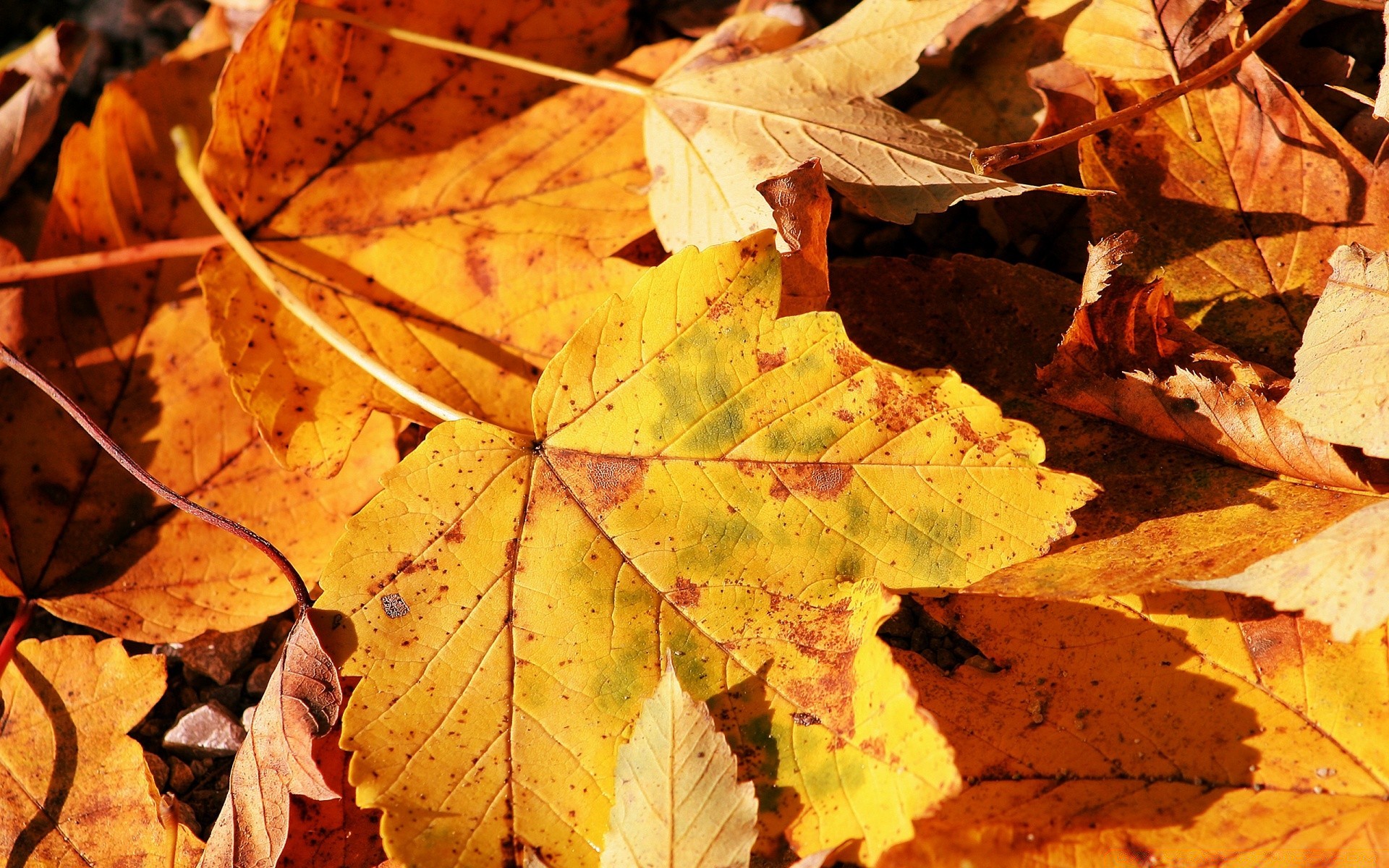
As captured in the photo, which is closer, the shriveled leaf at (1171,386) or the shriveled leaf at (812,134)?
the shriveled leaf at (1171,386)

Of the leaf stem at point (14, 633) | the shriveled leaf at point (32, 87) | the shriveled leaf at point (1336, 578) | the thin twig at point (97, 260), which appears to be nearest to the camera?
the shriveled leaf at point (1336, 578)

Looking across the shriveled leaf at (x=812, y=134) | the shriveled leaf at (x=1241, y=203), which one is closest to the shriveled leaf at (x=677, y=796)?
the shriveled leaf at (x=812, y=134)

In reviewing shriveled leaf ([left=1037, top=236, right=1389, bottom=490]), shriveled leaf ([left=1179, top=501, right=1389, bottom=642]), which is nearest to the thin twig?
shriveled leaf ([left=1037, top=236, right=1389, bottom=490])

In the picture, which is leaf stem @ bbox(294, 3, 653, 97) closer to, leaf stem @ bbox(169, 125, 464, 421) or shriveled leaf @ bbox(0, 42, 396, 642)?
leaf stem @ bbox(169, 125, 464, 421)

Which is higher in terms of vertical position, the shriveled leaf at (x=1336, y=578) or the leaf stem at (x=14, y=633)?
the shriveled leaf at (x=1336, y=578)

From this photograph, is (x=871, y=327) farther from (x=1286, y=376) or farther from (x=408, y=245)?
(x=408, y=245)

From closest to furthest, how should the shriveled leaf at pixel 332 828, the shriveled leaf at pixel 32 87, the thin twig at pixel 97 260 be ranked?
the shriveled leaf at pixel 332 828, the thin twig at pixel 97 260, the shriveled leaf at pixel 32 87

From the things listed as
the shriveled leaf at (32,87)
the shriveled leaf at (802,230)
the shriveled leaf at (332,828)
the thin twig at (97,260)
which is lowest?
the shriveled leaf at (332,828)

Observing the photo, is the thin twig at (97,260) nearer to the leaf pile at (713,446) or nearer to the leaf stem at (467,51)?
the leaf pile at (713,446)
